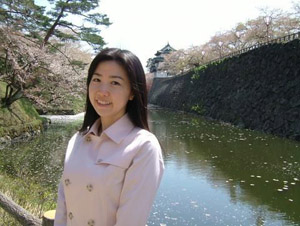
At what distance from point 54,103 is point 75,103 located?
4502 mm

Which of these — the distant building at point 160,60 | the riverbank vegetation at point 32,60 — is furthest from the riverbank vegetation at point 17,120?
the distant building at point 160,60

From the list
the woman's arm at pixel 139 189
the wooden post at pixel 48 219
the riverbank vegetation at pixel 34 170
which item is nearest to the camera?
the woman's arm at pixel 139 189

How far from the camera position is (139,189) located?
121 centimetres

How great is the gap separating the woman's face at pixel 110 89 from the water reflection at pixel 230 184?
4154 millimetres

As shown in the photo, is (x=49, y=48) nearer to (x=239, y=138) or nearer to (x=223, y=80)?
(x=239, y=138)

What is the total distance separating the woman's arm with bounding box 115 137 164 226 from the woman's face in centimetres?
26

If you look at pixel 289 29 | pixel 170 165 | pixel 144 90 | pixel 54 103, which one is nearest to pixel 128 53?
pixel 144 90

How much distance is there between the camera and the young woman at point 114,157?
4.03ft

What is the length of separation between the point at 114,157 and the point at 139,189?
0.16m

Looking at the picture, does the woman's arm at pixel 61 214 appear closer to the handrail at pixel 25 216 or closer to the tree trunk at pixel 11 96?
the handrail at pixel 25 216

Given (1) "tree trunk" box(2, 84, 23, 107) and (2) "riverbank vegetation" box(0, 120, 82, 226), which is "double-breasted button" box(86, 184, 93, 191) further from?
(1) "tree trunk" box(2, 84, 23, 107)

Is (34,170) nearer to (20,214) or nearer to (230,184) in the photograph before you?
(230,184)

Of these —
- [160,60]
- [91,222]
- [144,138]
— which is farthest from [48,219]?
[160,60]

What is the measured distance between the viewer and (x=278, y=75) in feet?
53.4
